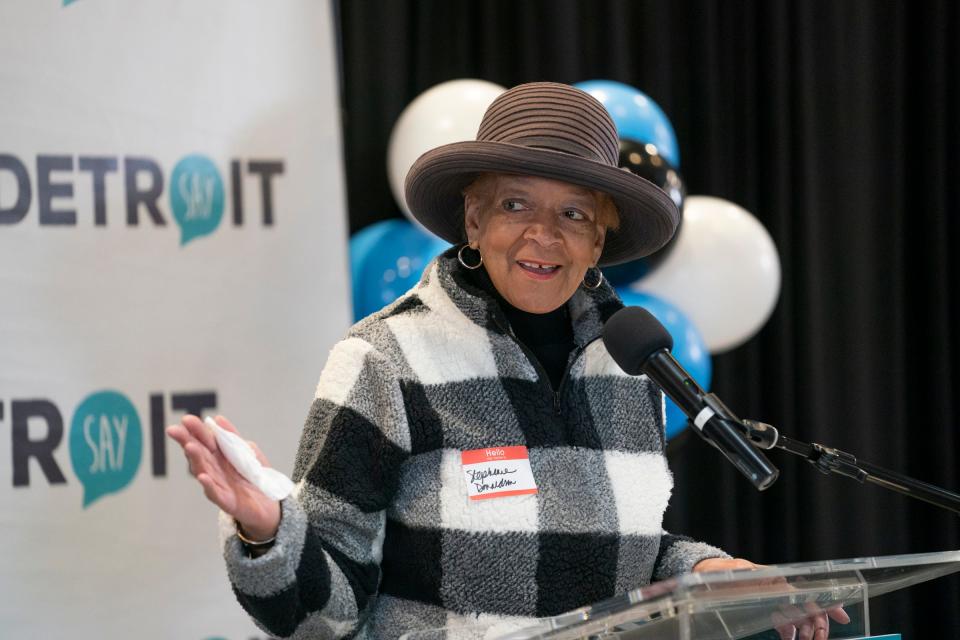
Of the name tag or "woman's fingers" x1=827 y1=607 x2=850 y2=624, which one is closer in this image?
"woman's fingers" x1=827 y1=607 x2=850 y2=624

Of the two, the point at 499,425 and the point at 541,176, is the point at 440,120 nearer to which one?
the point at 541,176

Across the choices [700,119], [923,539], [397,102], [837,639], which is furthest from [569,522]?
[923,539]

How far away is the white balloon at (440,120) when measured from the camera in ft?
8.46

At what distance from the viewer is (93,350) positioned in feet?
7.43

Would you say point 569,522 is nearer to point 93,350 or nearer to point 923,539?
point 93,350

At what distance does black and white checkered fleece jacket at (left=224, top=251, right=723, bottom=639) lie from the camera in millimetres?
1381

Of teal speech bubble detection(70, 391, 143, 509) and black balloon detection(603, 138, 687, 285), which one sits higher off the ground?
black balloon detection(603, 138, 687, 285)

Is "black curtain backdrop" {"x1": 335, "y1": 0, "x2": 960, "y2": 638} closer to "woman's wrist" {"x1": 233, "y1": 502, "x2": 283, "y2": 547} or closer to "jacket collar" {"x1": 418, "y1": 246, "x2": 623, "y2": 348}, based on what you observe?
"jacket collar" {"x1": 418, "y1": 246, "x2": 623, "y2": 348}

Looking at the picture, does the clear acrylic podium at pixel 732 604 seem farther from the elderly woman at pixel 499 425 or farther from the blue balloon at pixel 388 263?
the blue balloon at pixel 388 263

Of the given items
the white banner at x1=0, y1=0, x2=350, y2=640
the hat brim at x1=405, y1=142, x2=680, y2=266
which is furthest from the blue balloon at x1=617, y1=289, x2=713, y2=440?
the hat brim at x1=405, y1=142, x2=680, y2=266

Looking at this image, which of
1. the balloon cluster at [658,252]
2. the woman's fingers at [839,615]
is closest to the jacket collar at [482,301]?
the woman's fingers at [839,615]

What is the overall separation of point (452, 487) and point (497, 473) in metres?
0.07

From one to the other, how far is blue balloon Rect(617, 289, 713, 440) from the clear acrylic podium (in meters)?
1.50

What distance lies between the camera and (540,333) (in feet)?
5.34
